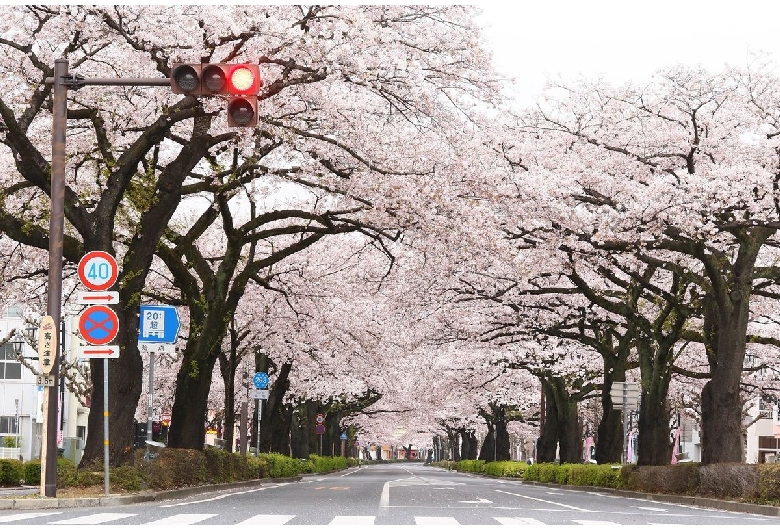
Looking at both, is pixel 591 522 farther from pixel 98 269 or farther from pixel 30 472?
pixel 30 472

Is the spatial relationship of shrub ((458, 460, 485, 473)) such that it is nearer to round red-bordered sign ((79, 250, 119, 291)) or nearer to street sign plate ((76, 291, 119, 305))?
round red-bordered sign ((79, 250, 119, 291))

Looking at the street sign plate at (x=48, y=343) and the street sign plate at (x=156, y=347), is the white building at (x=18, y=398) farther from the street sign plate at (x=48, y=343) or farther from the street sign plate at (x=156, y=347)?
the street sign plate at (x=48, y=343)

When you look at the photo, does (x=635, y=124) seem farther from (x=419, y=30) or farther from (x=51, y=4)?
(x=51, y=4)

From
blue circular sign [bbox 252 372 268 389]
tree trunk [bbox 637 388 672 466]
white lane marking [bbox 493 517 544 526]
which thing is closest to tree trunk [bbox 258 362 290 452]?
blue circular sign [bbox 252 372 268 389]

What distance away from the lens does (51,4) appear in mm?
17875

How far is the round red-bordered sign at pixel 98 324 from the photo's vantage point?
15.8 meters

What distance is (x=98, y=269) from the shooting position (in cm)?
1605

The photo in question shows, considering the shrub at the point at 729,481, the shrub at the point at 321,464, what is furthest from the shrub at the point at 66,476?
the shrub at the point at 321,464

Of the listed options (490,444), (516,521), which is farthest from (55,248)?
(490,444)

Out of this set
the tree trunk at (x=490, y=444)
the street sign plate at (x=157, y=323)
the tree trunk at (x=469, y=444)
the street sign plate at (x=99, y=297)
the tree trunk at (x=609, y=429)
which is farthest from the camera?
the tree trunk at (x=469, y=444)

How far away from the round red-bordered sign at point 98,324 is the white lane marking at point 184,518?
3.84 metres

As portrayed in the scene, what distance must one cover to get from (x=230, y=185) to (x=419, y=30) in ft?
19.3

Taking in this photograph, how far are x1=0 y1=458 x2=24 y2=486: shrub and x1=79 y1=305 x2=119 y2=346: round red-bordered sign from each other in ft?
28.1

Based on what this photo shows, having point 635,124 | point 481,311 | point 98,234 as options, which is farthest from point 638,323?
point 98,234
